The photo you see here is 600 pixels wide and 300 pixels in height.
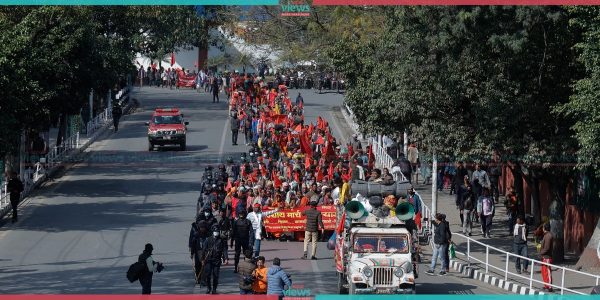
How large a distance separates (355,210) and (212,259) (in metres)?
3.03

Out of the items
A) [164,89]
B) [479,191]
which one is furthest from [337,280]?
[164,89]

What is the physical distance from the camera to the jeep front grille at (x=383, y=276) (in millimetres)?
24938

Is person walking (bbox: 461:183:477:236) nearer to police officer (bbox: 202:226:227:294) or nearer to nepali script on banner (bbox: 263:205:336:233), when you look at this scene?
nepali script on banner (bbox: 263:205:336:233)

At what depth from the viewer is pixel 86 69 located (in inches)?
1807

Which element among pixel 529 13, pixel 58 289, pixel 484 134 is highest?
pixel 529 13

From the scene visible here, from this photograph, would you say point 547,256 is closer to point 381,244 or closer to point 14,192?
point 381,244

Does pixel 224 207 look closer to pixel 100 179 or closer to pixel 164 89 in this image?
pixel 100 179

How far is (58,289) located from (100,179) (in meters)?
19.7

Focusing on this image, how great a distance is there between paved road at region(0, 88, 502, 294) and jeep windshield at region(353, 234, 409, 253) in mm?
1716

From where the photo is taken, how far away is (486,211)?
3616cm

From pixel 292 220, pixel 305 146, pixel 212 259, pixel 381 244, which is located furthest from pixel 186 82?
pixel 381 244

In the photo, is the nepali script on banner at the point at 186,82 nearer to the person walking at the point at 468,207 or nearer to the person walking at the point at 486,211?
the person walking at the point at 468,207

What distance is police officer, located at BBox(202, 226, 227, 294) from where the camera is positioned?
1010 inches

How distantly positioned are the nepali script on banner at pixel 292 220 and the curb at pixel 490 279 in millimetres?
3681
